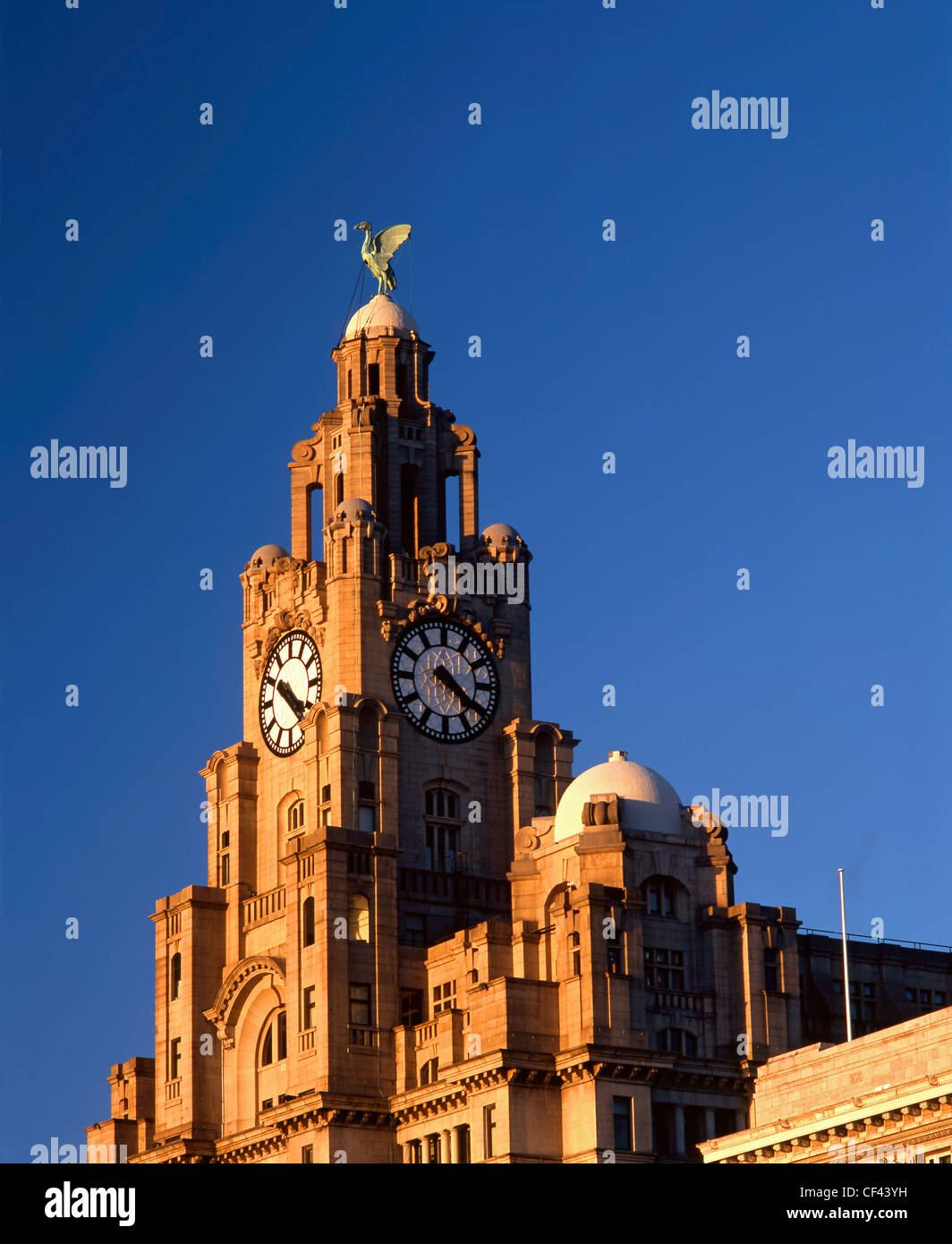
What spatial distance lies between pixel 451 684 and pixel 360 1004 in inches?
780

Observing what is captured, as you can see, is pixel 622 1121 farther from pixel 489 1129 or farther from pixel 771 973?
pixel 771 973

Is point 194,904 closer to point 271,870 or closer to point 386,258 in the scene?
point 271,870

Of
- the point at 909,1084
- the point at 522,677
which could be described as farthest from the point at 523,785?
the point at 909,1084

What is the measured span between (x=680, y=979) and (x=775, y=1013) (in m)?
4.84

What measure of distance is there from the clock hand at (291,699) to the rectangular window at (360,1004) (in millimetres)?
17756

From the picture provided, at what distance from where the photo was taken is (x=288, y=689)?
14012cm

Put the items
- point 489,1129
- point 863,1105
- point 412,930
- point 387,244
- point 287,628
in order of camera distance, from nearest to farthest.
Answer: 1. point 863,1105
2. point 489,1129
3. point 412,930
4. point 287,628
5. point 387,244

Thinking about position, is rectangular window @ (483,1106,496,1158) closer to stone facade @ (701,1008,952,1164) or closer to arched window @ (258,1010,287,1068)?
stone facade @ (701,1008,952,1164)

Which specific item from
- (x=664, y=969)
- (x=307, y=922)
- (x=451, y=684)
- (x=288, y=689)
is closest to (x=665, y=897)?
(x=664, y=969)

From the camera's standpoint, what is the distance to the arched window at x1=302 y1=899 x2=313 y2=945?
128 metres

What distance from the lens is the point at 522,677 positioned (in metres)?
140

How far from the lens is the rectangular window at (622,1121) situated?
116 m

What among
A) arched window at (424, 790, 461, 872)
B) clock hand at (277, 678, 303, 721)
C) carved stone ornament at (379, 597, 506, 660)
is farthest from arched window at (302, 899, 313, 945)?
carved stone ornament at (379, 597, 506, 660)

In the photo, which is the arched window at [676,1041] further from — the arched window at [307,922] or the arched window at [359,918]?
the arched window at [307,922]
